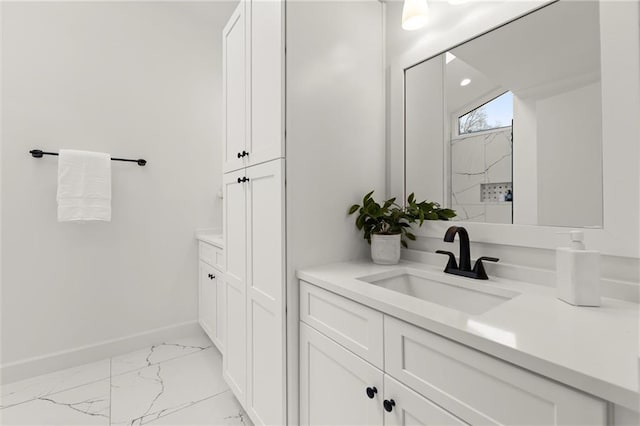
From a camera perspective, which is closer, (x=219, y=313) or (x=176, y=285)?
(x=219, y=313)

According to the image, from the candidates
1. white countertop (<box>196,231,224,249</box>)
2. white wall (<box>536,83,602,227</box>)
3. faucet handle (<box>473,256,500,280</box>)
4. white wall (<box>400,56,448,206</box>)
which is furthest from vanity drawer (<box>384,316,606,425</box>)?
white countertop (<box>196,231,224,249</box>)

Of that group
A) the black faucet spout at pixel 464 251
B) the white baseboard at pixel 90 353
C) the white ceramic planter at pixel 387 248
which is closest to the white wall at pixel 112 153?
the white baseboard at pixel 90 353

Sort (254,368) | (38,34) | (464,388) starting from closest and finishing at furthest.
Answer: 1. (464,388)
2. (254,368)
3. (38,34)

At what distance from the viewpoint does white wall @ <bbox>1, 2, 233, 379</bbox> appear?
183cm

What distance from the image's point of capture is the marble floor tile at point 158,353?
6.51 feet

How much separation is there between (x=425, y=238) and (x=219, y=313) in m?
1.48

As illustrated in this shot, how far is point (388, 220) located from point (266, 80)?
81cm

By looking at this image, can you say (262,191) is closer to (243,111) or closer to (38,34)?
(243,111)

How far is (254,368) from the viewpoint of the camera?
4.43 ft

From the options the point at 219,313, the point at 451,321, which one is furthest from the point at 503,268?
the point at 219,313

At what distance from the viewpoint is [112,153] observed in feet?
6.98

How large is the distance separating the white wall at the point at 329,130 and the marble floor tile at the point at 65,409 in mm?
1191

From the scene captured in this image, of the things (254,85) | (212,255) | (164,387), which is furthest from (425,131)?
(164,387)

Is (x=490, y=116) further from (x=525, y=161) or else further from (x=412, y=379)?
(x=412, y=379)
